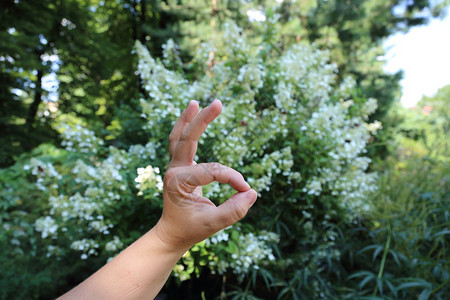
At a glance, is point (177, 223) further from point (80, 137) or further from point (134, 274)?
point (80, 137)

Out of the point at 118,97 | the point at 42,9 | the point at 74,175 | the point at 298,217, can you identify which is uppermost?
the point at 42,9

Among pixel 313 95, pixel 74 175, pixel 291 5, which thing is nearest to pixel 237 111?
pixel 313 95

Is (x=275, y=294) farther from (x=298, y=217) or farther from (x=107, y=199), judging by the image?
(x=107, y=199)

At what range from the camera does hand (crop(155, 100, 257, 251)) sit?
2.73 ft

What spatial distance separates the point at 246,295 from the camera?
2.34 m

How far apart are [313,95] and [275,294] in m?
1.81

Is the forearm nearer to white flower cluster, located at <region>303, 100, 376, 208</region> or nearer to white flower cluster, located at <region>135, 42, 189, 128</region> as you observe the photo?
white flower cluster, located at <region>135, 42, 189, 128</region>

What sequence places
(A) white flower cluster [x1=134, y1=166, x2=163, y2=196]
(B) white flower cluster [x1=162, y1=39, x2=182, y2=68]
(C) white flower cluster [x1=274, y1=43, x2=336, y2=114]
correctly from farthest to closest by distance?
(B) white flower cluster [x1=162, y1=39, x2=182, y2=68], (C) white flower cluster [x1=274, y1=43, x2=336, y2=114], (A) white flower cluster [x1=134, y1=166, x2=163, y2=196]

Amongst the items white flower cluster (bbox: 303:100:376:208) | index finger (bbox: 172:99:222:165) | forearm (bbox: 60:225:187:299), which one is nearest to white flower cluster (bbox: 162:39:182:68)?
white flower cluster (bbox: 303:100:376:208)

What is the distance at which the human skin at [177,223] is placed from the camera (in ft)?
2.72

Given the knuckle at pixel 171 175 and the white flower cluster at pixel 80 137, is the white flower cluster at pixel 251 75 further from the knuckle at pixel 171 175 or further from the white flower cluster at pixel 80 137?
the knuckle at pixel 171 175

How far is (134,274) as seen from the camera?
847 mm

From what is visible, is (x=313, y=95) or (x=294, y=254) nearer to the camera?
(x=294, y=254)

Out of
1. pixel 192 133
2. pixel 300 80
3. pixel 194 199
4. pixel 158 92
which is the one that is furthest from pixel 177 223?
pixel 300 80
